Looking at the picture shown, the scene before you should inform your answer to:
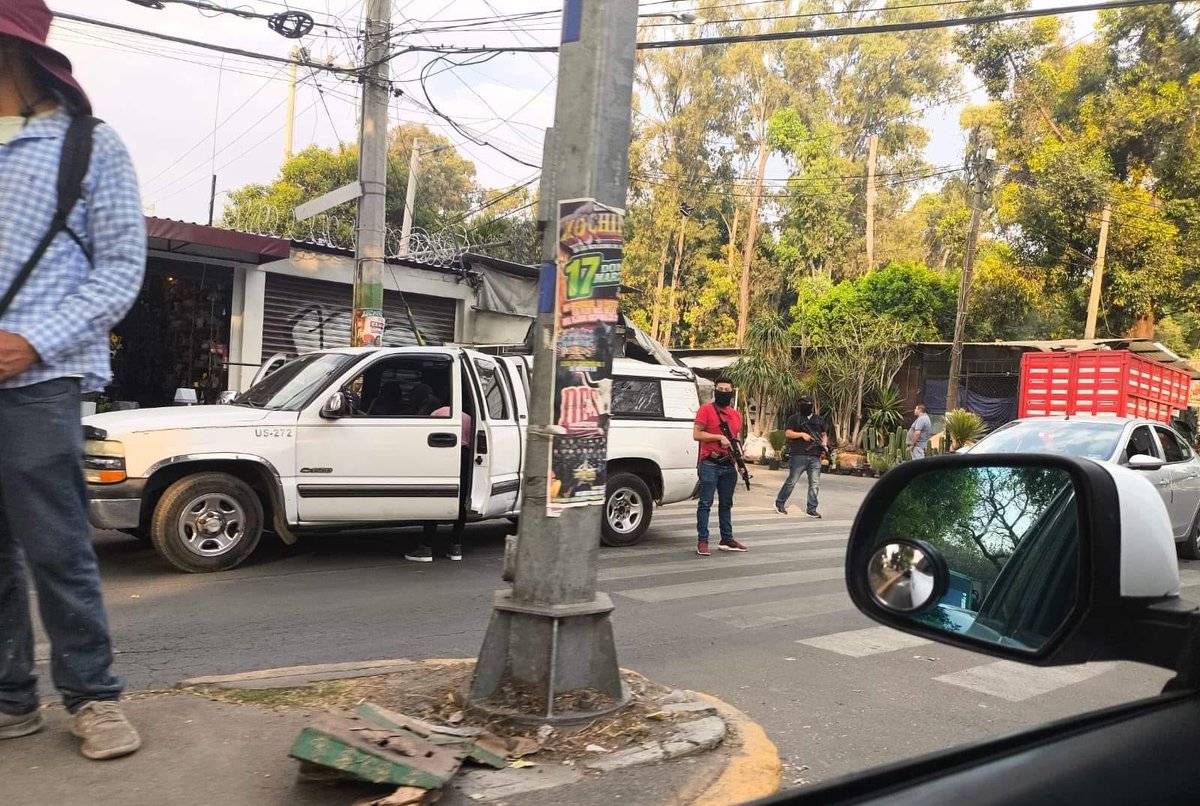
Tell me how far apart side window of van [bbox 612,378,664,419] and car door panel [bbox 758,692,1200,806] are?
8.41 m

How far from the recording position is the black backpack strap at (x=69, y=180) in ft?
9.43

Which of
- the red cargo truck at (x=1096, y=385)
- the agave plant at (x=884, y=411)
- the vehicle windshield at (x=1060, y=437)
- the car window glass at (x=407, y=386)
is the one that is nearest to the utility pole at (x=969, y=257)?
the agave plant at (x=884, y=411)

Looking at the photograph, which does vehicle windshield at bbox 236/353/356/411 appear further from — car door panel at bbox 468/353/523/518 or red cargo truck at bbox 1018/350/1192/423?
red cargo truck at bbox 1018/350/1192/423

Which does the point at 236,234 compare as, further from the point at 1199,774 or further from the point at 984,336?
the point at 984,336

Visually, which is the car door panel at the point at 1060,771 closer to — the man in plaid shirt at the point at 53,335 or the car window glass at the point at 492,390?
the man in plaid shirt at the point at 53,335

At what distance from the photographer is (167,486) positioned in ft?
23.3

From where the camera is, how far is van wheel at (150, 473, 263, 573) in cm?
698

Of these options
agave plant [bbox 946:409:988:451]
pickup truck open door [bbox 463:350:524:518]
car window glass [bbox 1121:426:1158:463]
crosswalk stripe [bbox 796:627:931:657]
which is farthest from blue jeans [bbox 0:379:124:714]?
agave plant [bbox 946:409:988:451]

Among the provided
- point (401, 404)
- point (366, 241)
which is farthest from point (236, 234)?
point (401, 404)

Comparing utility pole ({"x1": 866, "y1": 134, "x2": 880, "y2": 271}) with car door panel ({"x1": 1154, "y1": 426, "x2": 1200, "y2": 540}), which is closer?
car door panel ({"x1": 1154, "y1": 426, "x2": 1200, "y2": 540})

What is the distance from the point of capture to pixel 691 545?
32.7 ft

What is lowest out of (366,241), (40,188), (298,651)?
(298,651)

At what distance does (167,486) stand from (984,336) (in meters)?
30.1

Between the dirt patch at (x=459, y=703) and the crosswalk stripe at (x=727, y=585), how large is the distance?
2.65 metres
